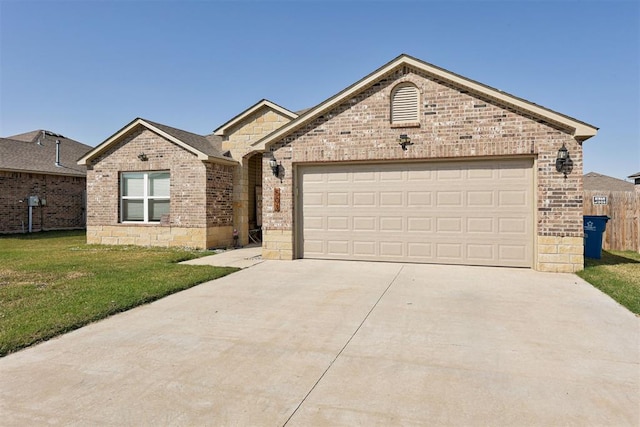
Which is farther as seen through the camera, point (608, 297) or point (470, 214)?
point (470, 214)

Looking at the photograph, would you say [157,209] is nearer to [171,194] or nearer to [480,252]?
[171,194]

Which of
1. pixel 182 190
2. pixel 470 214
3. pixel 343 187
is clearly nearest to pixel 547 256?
pixel 470 214

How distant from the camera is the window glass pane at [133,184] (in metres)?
13.9

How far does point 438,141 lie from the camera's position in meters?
9.34

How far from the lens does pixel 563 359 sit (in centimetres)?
387

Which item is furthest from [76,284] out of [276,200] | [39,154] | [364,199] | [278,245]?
[39,154]

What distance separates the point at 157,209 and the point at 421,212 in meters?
9.50

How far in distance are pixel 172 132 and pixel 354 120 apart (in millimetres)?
7255

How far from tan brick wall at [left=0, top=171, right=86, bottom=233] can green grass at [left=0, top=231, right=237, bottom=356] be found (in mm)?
8233

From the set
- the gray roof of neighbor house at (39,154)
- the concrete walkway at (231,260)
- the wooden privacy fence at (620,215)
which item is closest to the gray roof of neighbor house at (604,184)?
the wooden privacy fence at (620,215)

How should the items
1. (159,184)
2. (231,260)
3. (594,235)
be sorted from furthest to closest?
(159,184) → (231,260) → (594,235)

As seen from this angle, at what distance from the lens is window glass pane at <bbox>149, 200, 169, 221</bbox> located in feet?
44.5

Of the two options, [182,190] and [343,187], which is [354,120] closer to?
[343,187]

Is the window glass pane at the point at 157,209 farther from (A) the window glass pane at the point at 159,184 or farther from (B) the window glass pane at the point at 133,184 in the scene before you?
(B) the window glass pane at the point at 133,184
